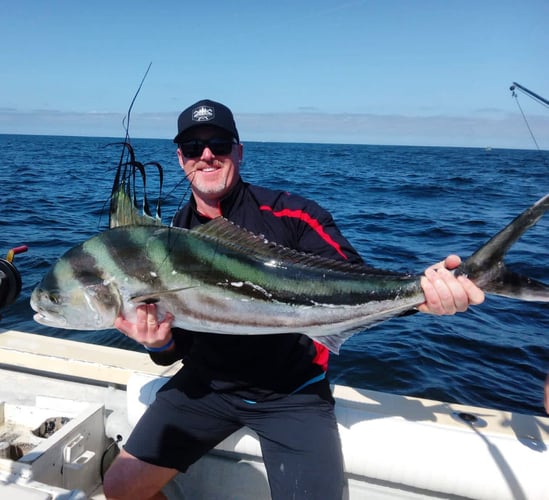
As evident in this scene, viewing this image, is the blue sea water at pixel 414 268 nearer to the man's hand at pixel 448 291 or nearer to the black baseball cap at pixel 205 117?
the black baseball cap at pixel 205 117

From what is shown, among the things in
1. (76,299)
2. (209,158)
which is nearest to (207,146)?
(209,158)

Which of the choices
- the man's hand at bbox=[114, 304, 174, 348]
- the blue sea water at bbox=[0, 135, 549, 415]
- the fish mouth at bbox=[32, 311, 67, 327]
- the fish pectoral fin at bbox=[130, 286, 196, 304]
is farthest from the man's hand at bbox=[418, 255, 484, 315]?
the fish mouth at bbox=[32, 311, 67, 327]

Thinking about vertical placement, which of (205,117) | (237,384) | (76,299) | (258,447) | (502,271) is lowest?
(258,447)

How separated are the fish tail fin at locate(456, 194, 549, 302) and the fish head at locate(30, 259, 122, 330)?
2098mm

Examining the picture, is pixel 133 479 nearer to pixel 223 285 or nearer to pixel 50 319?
pixel 50 319

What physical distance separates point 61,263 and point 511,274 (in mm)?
2630

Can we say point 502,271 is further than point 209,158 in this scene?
No

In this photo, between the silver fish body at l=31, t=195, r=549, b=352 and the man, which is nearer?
the silver fish body at l=31, t=195, r=549, b=352

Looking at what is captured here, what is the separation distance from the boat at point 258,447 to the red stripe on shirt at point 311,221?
127cm

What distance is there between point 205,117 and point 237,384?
200cm

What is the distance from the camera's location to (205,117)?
3643 millimetres

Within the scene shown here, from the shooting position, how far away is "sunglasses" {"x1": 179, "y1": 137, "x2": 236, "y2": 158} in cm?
368

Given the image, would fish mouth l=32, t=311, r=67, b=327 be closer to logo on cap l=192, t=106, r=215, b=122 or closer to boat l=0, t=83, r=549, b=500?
boat l=0, t=83, r=549, b=500

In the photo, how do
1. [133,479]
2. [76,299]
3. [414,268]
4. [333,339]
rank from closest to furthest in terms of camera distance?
[76,299] < [333,339] < [133,479] < [414,268]
